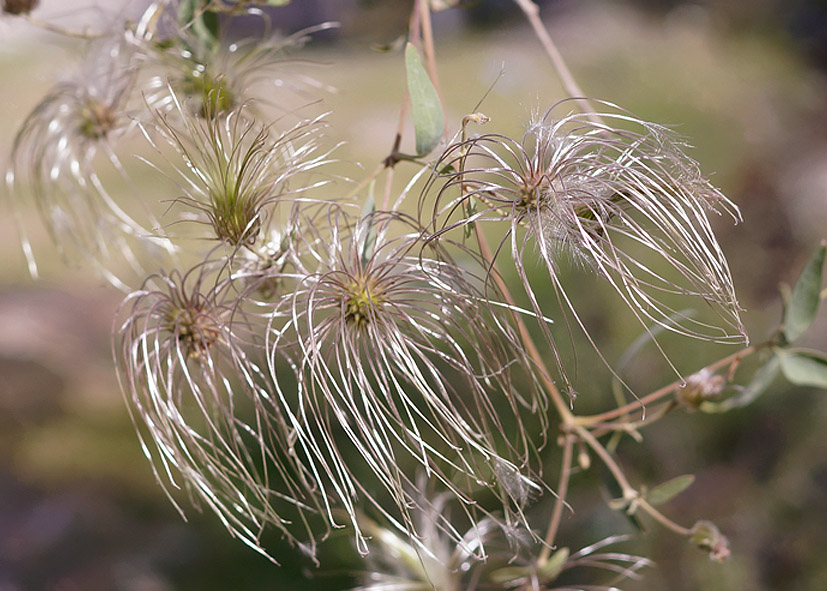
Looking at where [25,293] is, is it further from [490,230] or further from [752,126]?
[752,126]

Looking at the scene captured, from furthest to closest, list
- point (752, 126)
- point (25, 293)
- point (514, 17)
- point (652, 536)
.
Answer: point (514, 17)
point (752, 126)
point (25, 293)
point (652, 536)

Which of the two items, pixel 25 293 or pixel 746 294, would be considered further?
pixel 25 293

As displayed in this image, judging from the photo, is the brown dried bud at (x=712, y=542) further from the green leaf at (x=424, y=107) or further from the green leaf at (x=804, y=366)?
the green leaf at (x=424, y=107)

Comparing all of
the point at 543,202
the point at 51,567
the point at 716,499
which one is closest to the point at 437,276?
the point at 543,202

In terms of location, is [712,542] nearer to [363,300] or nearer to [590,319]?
[363,300]

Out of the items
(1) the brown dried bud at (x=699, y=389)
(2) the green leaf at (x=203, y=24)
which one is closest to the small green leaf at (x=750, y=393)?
(1) the brown dried bud at (x=699, y=389)

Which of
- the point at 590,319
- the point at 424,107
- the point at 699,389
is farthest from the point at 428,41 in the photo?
the point at 590,319
